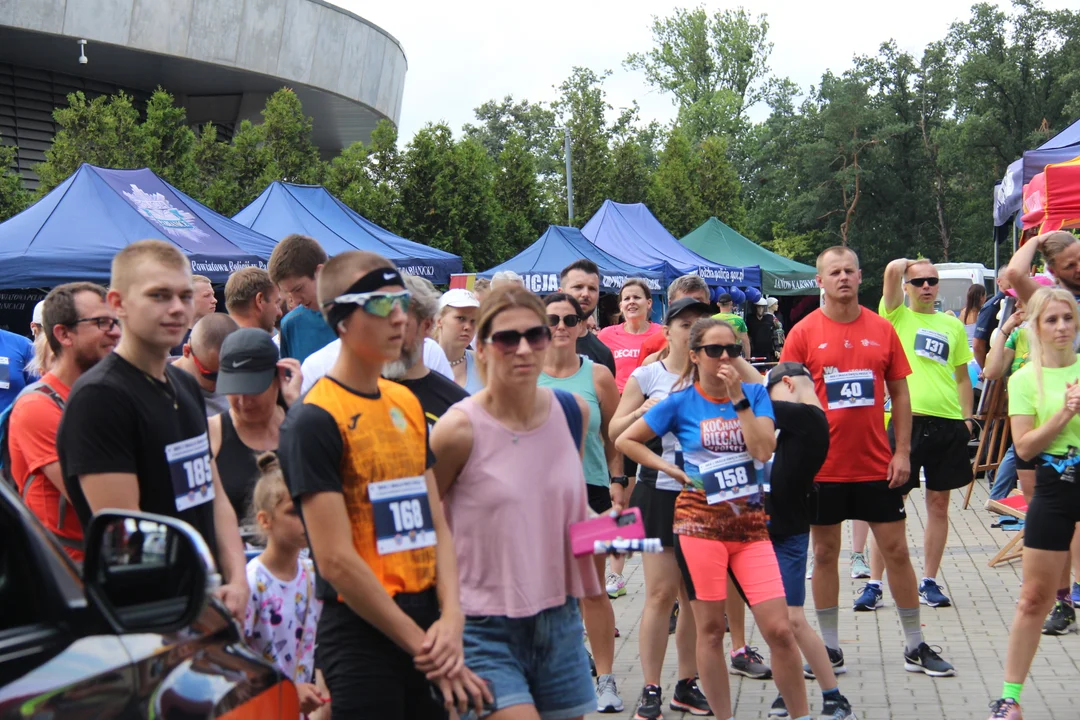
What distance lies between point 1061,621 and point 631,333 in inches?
129

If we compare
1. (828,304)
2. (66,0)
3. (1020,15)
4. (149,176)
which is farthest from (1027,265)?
(1020,15)

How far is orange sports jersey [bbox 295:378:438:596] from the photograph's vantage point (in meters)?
3.09

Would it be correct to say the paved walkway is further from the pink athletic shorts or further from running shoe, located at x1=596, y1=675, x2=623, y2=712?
the pink athletic shorts

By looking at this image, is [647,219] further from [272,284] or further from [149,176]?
[272,284]

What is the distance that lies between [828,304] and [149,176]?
11172mm

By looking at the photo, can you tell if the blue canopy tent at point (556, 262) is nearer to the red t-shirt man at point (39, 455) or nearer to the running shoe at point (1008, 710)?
the running shoe at point (1008, 710)

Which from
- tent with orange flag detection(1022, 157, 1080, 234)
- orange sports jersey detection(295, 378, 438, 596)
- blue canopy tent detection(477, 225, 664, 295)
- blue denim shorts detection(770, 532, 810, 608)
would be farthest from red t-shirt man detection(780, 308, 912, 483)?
blue canopy tent detection(477, 225, 664, 295)

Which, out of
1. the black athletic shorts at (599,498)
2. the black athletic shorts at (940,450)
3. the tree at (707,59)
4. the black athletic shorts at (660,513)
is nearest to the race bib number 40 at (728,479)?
the black athletic shorts at (660,513)

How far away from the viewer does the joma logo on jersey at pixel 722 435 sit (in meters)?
5.03

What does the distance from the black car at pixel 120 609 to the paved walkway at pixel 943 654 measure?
403cm

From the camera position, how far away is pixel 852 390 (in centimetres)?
645

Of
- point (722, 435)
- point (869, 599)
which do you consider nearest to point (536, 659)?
point (722, 435)

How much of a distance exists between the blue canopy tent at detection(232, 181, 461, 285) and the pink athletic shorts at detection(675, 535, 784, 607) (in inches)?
507

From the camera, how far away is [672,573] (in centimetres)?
588
